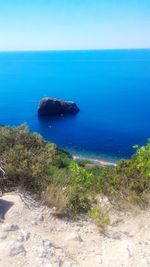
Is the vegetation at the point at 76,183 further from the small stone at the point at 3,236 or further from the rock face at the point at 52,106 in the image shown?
the rock face at the point at 52,106

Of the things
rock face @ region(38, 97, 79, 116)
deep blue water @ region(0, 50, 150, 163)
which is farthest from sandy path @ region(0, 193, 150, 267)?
rock face @ region(38, 97, 79, 116)

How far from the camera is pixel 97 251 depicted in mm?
5852

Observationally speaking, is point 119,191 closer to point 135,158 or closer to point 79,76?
point 135,158

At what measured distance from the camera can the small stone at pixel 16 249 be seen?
5.29 metres

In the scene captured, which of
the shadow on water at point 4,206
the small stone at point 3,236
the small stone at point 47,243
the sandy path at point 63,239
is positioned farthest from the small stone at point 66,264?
the shadow on water at point 4,206

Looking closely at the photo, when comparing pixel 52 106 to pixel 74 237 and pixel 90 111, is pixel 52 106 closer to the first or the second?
pixel 90 111

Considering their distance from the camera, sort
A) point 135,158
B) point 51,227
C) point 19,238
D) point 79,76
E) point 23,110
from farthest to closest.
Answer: point 79,76 → point 23,110 → point 135,158 → point 51,227 → point 19,238

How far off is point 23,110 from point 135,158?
9983 cm

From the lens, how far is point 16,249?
5355mm

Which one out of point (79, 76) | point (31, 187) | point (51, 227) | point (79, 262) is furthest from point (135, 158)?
point (79, 76)

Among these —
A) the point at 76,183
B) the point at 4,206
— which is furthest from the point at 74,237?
Result: the point at 76,183

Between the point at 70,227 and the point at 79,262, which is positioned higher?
the point at 70,227

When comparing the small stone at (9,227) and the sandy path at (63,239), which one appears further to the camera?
the small stone at (9,227)

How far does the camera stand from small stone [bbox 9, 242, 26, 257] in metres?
5.29
